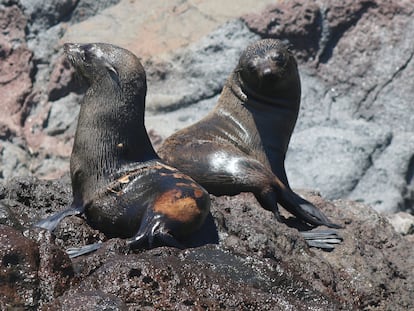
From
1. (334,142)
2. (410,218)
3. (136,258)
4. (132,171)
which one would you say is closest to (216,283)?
(136,258)

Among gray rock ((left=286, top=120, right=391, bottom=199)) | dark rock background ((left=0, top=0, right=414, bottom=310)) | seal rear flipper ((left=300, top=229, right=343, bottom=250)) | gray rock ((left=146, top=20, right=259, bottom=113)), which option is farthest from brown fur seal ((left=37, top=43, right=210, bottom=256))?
gray rock ((left=146, top=20, right=259, bottom=113))

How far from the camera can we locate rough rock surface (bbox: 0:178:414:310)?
266 inches

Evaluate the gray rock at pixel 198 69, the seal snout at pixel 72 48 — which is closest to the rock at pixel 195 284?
the seal snout at pixel 72 48

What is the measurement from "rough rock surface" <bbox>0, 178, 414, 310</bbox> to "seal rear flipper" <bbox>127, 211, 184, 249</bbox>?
120mm

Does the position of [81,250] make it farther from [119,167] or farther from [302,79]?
[302,79]

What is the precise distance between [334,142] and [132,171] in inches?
224

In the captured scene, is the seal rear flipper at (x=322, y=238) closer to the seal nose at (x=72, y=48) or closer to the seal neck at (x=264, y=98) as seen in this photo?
the seal neck at (x=264, y=98)

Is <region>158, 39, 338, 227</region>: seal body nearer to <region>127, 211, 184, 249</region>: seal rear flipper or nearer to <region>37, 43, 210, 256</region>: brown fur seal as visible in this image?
<region>37, 43, 210, 256</region>: brown fur seal

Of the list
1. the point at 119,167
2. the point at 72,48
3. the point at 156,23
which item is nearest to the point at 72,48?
the point at 72,48

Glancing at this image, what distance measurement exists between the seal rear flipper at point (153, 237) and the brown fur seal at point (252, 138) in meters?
1.76

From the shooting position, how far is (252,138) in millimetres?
10211

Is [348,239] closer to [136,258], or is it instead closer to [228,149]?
[228,149]

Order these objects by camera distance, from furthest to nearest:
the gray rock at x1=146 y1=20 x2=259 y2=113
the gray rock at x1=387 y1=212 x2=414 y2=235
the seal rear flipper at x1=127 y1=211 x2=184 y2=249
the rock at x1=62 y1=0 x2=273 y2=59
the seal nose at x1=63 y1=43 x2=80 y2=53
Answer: the rock at x1=62 y1=0 x2=273 y2=59
the gray rock at x1=146 y1=20 x2=259 y2=113
the gray rock at x1=387 y1=212 x2=414 y2=235
the seal nose at x1=63 y1=43 x2=80 y2=53
the seal rear flipper at x1=127 y1=211 x2=184 y2=249

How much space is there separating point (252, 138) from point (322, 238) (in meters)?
1.39
